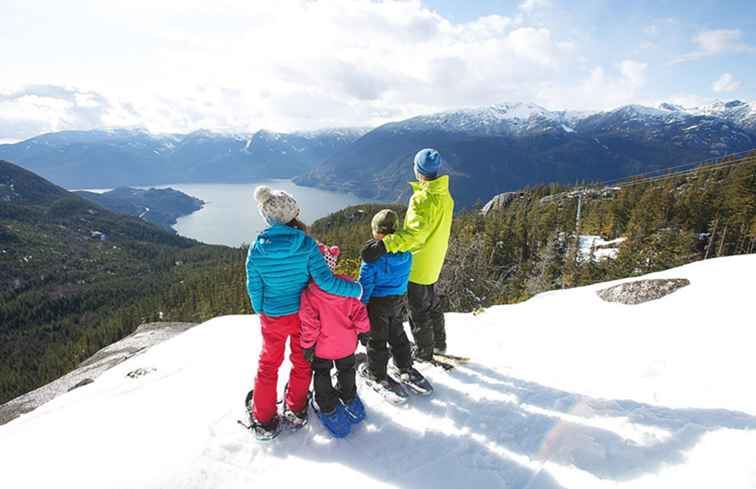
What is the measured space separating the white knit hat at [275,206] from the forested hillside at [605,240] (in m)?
16.4

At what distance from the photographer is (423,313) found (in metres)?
5.14

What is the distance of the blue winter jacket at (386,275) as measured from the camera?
4379 mm

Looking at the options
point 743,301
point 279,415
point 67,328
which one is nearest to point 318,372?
point 279,415

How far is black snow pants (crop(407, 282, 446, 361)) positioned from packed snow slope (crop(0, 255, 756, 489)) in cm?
43

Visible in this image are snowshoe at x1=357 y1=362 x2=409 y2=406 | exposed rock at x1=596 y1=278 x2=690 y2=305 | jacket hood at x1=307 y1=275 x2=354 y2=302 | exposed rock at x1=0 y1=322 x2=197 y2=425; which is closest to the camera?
jacket hood at x1=307 y1=275 x2=354 y2=302

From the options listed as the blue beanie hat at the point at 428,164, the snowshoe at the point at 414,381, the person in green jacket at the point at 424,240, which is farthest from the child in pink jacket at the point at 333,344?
the blue beanie hat at the point at 428,164

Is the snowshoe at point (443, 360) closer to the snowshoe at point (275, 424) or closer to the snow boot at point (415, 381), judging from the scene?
the snow boot at point (415, 381)

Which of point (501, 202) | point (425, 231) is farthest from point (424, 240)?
point (501, 202)

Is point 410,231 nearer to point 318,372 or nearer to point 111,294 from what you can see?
point 318,372

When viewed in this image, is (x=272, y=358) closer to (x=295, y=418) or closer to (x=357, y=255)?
(x=295, y=418)

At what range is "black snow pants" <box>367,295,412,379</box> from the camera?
454cm

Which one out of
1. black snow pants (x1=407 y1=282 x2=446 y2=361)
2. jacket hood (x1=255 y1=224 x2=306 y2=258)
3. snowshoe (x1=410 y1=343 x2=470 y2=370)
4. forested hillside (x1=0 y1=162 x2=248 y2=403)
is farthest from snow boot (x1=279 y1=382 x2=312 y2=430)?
forested hillside (x1=0 y1=162 x2=248 y2=403)

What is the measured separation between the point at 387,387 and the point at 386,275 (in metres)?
1.49

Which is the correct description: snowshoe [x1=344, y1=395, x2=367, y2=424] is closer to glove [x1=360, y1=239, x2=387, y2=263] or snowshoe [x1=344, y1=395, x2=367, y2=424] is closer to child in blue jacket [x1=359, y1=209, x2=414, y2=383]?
child in blue jacket [x1=359, y1=209, x2=414, y2=383]
